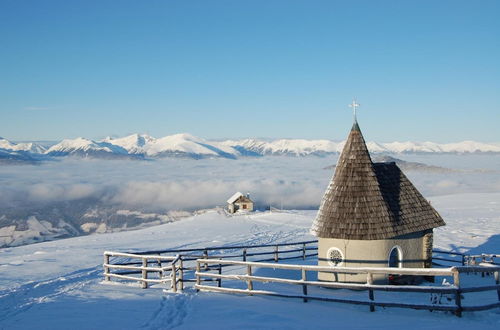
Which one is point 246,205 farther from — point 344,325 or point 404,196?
point 344,325

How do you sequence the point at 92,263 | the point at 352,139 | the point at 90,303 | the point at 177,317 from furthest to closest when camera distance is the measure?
1. the point at 92,263
2. the point at 352,139
3. the point at 90,303
4. the point at 177,317

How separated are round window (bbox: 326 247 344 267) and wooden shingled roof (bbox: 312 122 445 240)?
779mm

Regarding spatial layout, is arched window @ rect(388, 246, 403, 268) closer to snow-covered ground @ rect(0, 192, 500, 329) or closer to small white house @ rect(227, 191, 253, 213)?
snow-covered ground @ rect(0, 192, 500, 329)

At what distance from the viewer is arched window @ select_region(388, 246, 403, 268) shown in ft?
60.3

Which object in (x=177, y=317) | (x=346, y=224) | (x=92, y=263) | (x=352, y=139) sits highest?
(x=352, y=139)

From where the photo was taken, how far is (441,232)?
44188 millimetres

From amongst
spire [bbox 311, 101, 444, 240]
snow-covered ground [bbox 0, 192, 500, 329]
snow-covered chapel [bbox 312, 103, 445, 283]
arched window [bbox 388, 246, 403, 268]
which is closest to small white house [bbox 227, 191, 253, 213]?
snow-covered ground [bbox 0, 192, 500, 329]

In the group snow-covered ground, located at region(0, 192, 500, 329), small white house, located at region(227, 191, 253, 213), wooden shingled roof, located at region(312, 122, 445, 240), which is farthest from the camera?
small white house, located at region(227, 191, 253, 213)

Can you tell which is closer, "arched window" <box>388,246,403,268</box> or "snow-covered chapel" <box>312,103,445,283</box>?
"snow-covered chapel" <box>312,103,445,283</box>

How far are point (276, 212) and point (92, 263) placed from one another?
46.6 m

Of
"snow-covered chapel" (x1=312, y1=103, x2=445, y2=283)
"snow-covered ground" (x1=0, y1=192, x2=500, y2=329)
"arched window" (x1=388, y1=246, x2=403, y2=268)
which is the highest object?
"snow-covered chapel" (x1=312, y1=103, x2=445, y2=283)

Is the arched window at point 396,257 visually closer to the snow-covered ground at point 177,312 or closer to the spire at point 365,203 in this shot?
the spire at point 365,203

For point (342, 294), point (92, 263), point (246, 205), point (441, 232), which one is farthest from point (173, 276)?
point (246, 205)

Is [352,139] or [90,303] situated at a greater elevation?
[352,139]
